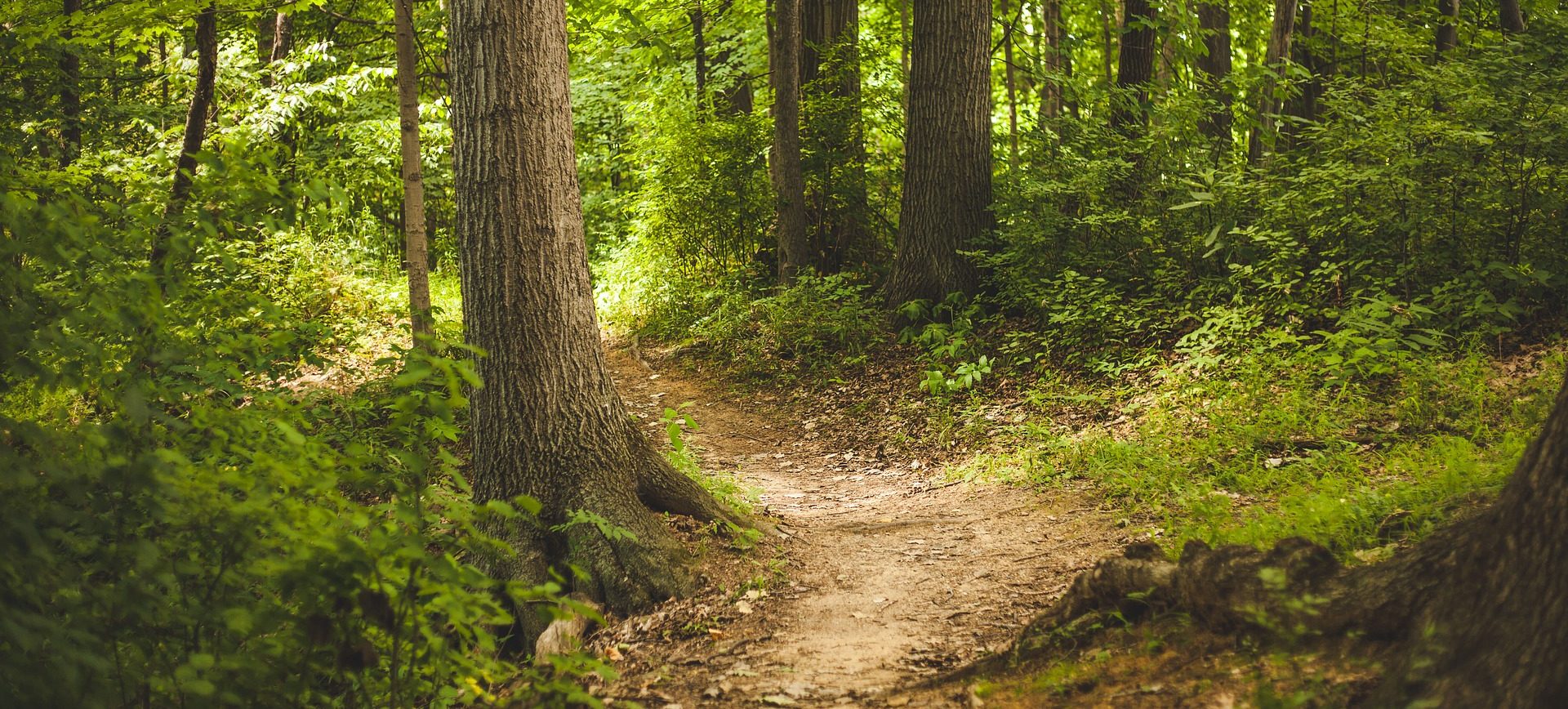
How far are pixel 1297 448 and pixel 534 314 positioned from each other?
4.86 metres

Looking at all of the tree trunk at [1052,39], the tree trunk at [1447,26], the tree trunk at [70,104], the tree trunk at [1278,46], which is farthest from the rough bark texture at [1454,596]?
the tree trunk at [70,104]

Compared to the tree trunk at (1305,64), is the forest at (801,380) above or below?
below

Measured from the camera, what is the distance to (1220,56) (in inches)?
613

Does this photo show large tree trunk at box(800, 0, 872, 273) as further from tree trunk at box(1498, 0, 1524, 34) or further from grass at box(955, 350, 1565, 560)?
tree trunk at box(1498, 0, 1524, 34)

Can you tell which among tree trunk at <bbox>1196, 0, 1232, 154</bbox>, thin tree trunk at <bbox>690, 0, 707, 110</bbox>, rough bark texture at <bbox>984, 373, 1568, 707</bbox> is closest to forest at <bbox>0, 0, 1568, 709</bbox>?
rough bark texture at <bbox>984, 373, 1568, 707</bbox>

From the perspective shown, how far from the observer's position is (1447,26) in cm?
1166

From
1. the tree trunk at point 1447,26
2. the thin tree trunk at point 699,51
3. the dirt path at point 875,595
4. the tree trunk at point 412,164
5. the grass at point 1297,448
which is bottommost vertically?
the dirt path at point 875,595

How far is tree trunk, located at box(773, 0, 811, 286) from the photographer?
432 inches

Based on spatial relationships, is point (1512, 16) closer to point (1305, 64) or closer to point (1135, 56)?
point (1135, 56)

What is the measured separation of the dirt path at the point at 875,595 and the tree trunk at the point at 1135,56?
5687 mm

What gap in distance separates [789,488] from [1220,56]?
12.9 m

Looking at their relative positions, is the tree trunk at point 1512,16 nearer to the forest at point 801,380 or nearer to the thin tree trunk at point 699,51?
the forest at point 801,380

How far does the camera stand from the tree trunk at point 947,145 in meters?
9.96

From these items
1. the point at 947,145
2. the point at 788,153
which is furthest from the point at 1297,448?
the point at 788,153
